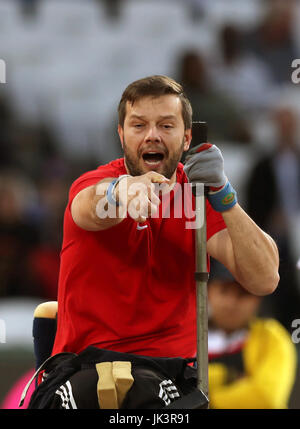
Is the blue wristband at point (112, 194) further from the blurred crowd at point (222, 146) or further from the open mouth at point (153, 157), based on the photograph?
the blurred crowd at point (222, 146)

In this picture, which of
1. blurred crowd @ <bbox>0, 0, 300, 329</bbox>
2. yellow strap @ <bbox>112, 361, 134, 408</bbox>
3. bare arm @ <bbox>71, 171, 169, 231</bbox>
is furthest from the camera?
blurred crowd @ <bbox>0, 0, 300, 329</bbox>

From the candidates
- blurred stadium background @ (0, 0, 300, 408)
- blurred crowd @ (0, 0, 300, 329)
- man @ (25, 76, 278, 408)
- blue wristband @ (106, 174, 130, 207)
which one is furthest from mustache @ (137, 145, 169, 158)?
blurred crowd @ (0, 0, 300, 329)

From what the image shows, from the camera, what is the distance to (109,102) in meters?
6.48

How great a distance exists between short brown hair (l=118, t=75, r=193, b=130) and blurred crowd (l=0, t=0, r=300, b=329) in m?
2.28

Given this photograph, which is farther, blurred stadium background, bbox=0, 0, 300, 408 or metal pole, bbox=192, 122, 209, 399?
blurred stadium background, bbox=0, 0, 300, 408

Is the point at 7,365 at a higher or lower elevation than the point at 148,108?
lower

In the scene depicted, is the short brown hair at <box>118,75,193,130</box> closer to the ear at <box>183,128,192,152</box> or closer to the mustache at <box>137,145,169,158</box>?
the ear at <box>183,128,192,152</box>

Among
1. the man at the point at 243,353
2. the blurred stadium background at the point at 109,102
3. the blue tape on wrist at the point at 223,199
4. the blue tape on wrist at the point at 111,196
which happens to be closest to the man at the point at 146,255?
the blue tape on wrist at the point at 223,199

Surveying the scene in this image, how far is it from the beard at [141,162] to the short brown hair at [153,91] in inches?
4.1

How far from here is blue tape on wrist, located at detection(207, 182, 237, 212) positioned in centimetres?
238

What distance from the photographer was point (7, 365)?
13.8ft
